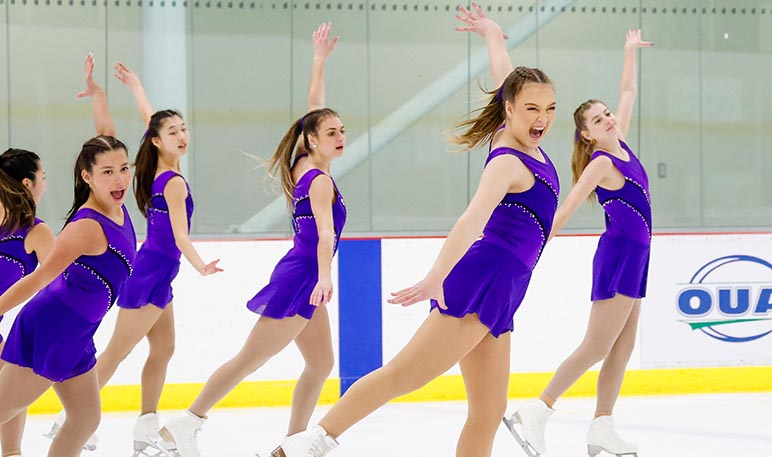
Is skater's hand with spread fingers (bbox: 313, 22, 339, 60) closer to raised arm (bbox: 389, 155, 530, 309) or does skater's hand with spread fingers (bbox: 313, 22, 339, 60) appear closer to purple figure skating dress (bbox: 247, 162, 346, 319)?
purple figure skating dress (bbox: 247, 162, 346, 319)

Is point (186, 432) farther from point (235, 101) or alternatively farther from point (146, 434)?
point (235, 101)

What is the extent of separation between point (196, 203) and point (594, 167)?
4429 millimetres

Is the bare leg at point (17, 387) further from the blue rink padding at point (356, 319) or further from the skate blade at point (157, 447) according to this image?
the blue rink padding at point (356, 319)

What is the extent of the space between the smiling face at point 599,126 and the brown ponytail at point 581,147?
0.02 metres

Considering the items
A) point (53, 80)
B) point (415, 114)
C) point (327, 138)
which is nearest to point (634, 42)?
point (327, 138)

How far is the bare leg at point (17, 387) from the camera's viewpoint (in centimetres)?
362

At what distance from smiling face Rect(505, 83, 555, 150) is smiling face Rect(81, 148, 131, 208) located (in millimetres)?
1259

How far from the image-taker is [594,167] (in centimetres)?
496

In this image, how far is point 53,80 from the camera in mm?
8695

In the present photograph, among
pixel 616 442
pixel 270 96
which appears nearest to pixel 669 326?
pixel 616 442

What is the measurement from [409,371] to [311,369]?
1656 millimetres

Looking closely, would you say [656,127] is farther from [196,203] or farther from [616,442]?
[616,442]

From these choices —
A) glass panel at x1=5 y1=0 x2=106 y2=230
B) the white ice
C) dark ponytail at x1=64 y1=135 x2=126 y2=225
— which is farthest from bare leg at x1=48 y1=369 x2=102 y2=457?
glass panel at x1=5 y1=0 x2=106 y2=230

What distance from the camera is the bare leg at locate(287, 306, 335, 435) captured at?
489cm
